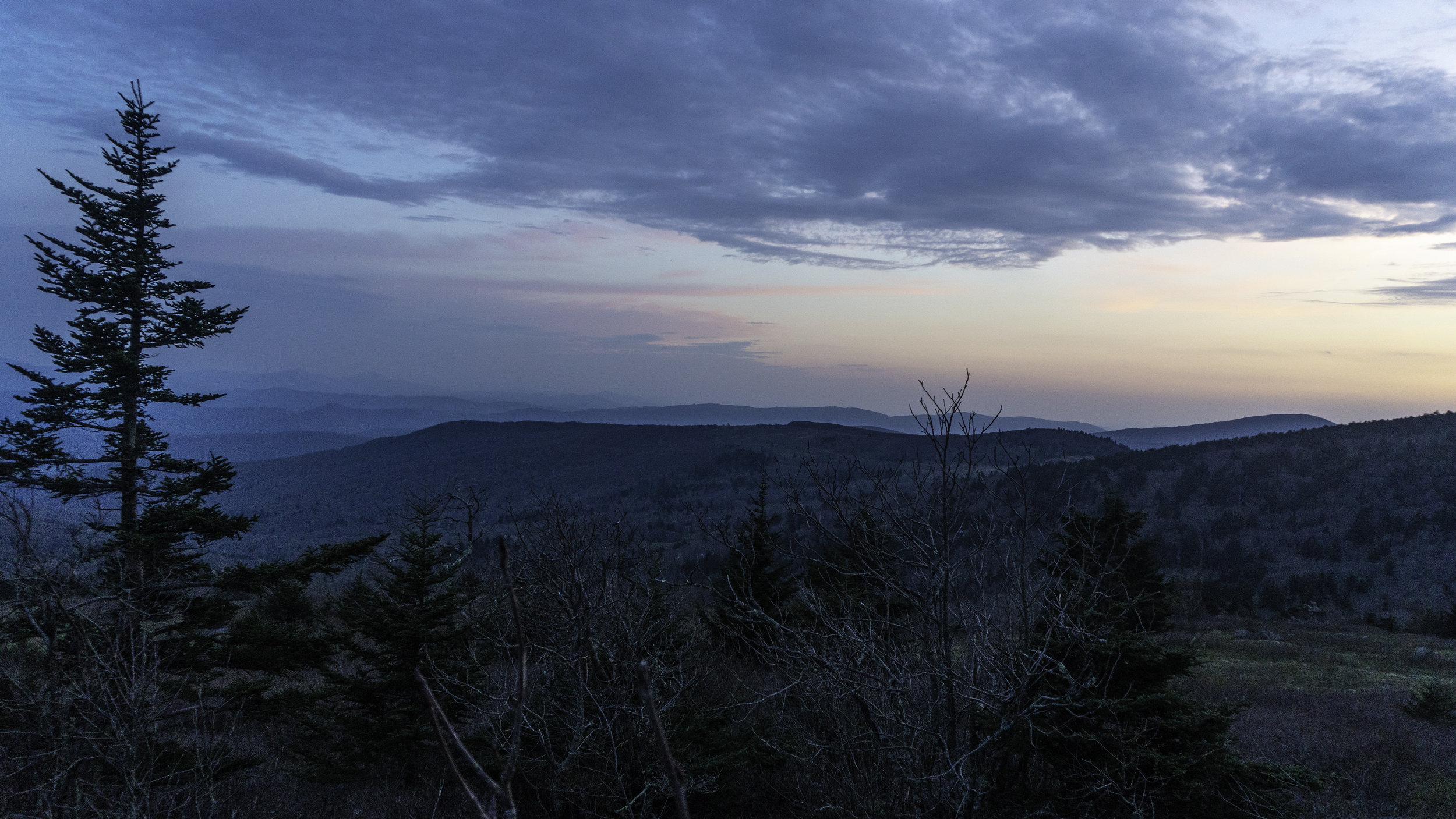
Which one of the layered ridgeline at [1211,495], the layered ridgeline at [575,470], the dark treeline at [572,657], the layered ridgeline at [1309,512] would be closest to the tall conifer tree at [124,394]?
the dark treeline at [572,657]

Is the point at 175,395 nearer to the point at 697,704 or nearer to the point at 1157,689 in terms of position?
the point at 697,704

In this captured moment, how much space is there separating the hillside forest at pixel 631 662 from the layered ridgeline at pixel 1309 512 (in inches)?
907

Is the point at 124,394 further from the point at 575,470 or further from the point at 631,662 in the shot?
the point at 575,470

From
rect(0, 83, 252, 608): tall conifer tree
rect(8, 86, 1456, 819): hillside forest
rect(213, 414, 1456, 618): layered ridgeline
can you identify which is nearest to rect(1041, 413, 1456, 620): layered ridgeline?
rect(213, 414, 1456, 618): layered ridgeline

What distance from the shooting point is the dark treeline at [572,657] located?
7.21 metres

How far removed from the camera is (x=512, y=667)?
14.4 metres

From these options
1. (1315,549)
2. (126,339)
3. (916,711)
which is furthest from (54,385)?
(1315,549)

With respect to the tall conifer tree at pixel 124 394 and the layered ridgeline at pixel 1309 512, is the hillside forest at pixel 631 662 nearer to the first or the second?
→ the tall conifer tree at pixel 124 394

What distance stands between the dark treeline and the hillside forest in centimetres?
8

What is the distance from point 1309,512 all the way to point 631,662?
260 feet

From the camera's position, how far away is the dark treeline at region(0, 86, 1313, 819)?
7.21 metres

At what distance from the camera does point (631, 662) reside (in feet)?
30.1

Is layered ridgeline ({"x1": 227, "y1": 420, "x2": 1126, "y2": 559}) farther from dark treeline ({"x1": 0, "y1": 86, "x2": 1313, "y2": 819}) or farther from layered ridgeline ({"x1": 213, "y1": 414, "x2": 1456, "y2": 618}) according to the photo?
dark treeline ({"x1": 0, "y1": 86, "x2": 1313, "y2": 819})

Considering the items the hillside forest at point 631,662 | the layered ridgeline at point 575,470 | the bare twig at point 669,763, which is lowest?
the layered ridgeline at point 575,470
